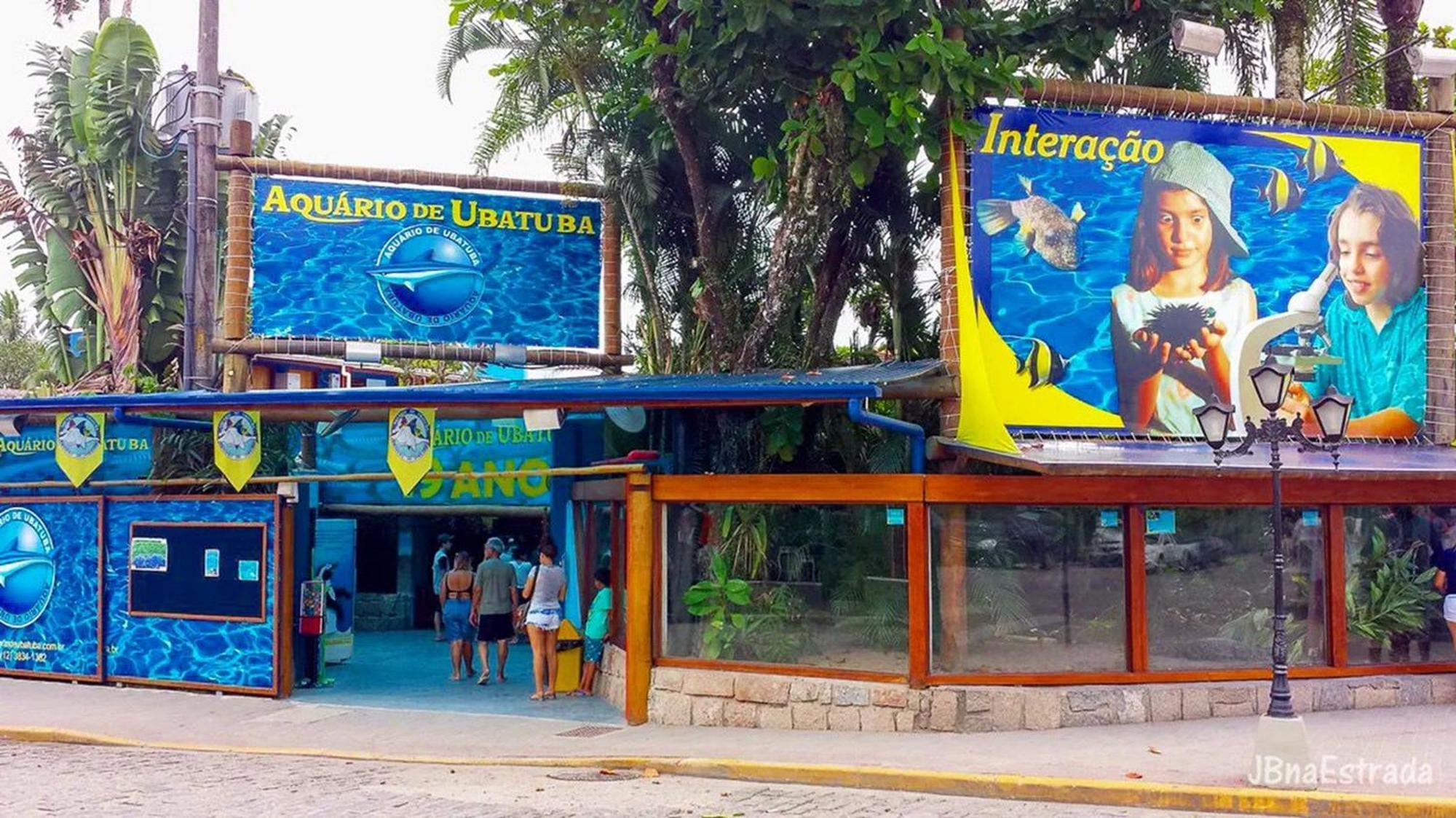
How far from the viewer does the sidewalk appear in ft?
35.6

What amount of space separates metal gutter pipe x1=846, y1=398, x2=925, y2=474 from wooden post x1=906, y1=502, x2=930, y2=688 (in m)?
0.52

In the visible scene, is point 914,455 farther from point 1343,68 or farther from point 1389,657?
point 1343,68

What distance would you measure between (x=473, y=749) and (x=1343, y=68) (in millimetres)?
13074

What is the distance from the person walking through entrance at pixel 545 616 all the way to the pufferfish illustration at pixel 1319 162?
897 centimetres

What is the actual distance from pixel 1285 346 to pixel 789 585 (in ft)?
18.8

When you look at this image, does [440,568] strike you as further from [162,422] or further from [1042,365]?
[1042,365]

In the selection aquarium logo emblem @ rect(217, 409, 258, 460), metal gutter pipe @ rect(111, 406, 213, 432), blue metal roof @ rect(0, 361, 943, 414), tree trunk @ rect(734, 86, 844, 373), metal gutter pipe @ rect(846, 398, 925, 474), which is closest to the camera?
metal gutter pipe @ rect(846, 398, 925, 474)

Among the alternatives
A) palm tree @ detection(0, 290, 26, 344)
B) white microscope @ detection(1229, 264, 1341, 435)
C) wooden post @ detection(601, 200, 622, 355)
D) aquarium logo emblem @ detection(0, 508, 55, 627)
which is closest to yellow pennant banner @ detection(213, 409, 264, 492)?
aquarium logo emblem @ detection(0, 508, 55, 627)

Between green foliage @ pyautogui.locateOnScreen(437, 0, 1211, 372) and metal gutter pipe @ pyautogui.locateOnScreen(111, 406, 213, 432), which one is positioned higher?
green foliage @ pyautogui.locateOnScreen(437, 0, 1211, 372)

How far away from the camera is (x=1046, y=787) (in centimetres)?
1029

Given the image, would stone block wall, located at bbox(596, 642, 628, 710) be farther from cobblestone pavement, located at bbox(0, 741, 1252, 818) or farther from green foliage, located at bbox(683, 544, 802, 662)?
cobblestone pavement, located at bbox(0, 741, 1252, 818)

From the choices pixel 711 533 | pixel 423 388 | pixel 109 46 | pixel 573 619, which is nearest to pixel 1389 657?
pixel 711 533

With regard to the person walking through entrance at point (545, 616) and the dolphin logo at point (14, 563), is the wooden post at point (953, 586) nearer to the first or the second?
the person walking through entrance at point (545, 616)

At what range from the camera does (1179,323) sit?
1404cm
